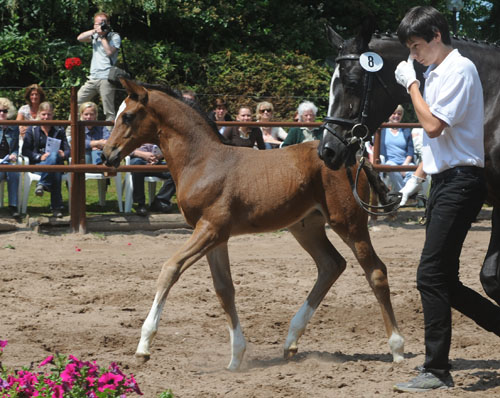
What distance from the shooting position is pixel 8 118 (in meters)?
11.1

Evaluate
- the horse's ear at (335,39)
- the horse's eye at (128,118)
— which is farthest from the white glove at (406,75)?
the horse's eye at (128,118)

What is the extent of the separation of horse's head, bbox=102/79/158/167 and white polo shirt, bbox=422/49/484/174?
83.3 inches

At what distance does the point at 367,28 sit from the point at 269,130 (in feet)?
20.1

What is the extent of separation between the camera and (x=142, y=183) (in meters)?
11.3

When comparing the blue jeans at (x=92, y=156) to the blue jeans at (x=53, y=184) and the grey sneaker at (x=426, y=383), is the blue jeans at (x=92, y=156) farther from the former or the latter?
the grey sneaker at (x=426, y=383)

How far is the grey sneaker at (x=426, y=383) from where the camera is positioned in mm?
4648

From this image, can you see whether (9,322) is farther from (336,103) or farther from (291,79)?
(291,79)

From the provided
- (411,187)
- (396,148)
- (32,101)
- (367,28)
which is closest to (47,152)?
(32,101)

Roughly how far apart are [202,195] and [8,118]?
20.7 ft

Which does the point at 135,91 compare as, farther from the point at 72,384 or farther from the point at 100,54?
the point at 100,54

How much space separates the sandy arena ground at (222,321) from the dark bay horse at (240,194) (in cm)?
38

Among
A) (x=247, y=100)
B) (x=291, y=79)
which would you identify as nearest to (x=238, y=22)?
(x=291, y=79)

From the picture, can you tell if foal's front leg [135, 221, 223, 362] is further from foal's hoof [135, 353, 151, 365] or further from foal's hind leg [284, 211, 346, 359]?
foal's hind leg [284, 211, 346, 359]

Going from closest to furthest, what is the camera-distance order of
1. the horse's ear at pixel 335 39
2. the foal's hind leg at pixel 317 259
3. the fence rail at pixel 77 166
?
the horse's ear at pixel 335 39
the foal's hind leg at pixel 317 259
the fence rail at pixel 77 166
